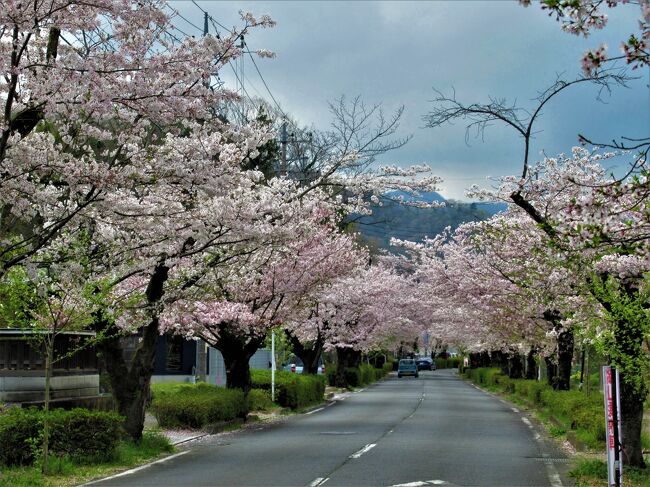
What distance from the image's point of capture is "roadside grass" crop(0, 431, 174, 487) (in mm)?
11828

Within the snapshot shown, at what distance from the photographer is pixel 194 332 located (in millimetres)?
24266

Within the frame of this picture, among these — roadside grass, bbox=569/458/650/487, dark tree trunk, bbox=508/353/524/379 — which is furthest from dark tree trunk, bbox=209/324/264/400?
dark tree trunk, bbox=508/353/524/379

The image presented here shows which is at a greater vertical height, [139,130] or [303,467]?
[139,130]

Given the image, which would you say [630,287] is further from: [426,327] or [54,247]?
[426,327]

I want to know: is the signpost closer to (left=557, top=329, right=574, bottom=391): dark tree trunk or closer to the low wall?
the low wall

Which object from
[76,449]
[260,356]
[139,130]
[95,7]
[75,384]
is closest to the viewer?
[95,7]

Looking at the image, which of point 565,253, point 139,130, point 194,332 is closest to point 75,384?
point 194,332

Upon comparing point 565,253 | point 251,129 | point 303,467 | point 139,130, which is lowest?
point 303,467

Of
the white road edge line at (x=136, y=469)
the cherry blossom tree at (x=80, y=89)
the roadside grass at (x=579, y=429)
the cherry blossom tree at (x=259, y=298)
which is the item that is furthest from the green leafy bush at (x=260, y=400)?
the cherry blossom tree at (x=80, y=89)

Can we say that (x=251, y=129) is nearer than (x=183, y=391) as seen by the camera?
Yes

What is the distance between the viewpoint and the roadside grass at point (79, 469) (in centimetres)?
1183

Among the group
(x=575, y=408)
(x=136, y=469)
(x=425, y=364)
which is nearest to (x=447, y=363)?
(x=425, y=364)

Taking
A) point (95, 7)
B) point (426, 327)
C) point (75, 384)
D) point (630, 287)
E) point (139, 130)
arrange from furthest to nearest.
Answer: point (426, 327) → point (75, 384) → point (630, 287) → point (139, 130) → point (95, 7)

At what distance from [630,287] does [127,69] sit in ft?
27.3
